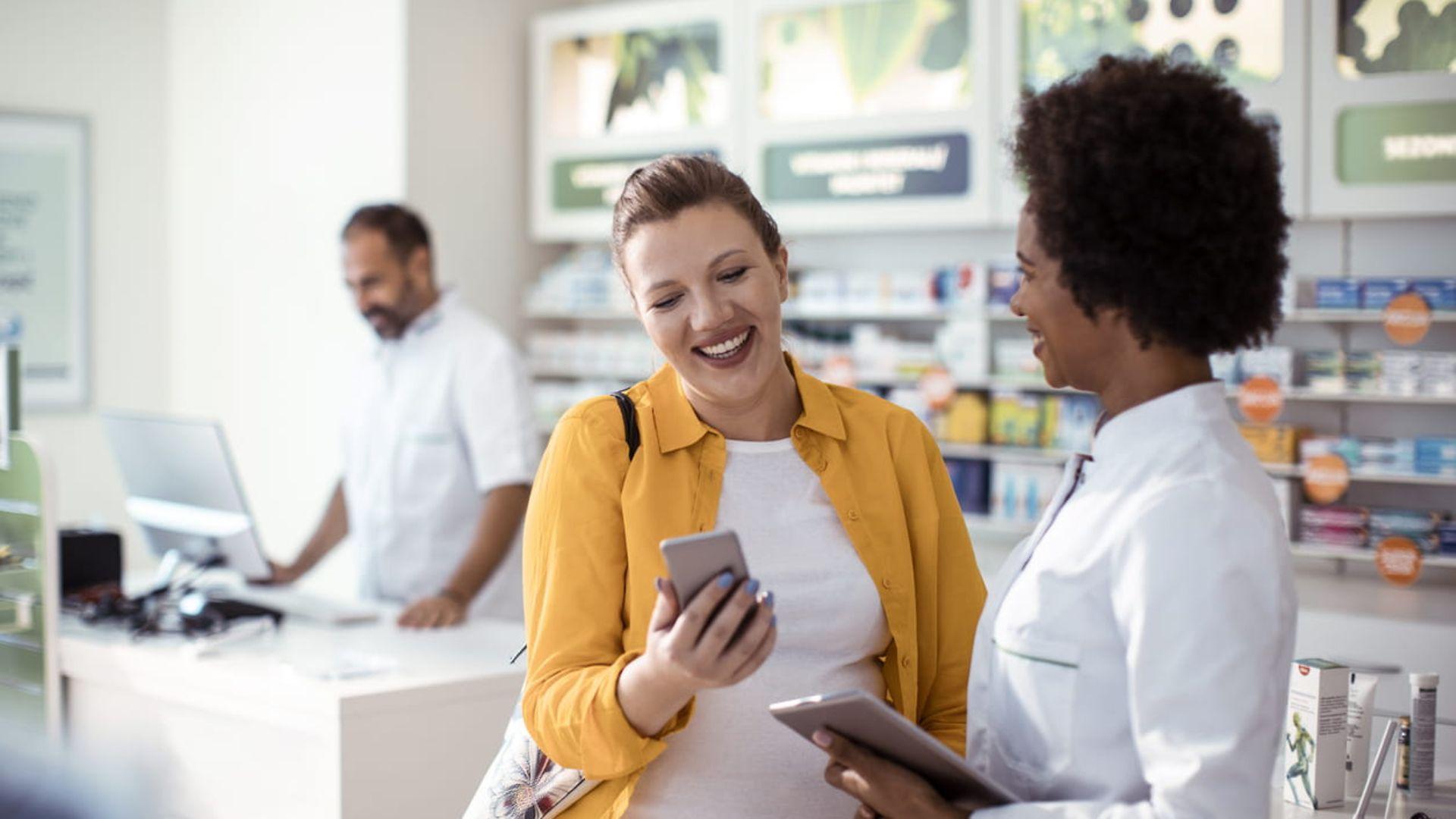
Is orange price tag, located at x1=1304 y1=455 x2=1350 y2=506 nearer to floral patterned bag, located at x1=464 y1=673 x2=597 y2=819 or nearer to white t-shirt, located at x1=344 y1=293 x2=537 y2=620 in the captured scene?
white t-shirt, located at x1=344 y1=293 x2=537 y2=620

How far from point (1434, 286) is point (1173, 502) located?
3.36 m

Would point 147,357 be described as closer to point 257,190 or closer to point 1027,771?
point 257,190

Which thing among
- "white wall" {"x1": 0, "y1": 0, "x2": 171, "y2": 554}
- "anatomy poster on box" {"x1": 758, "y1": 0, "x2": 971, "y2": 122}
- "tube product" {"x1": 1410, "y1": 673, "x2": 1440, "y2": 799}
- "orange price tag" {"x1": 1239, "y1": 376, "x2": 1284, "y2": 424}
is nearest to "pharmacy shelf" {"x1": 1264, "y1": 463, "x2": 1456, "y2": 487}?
"orange price tag" {"x1": 1239, "y1": 376, "x2": 1284, "y2": 424}

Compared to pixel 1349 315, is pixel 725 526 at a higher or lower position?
lower

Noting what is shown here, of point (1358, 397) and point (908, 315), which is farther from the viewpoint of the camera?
point (908, 315)

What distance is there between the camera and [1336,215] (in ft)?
13.6

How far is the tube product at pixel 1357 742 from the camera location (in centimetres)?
201

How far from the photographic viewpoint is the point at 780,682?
1.62m

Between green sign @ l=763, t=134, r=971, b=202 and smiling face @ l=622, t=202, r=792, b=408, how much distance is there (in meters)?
3.20

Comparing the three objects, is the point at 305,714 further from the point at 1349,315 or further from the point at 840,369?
the point at 1349,315

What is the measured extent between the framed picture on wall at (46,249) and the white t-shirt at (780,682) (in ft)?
15.8

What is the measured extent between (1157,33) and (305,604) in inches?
121

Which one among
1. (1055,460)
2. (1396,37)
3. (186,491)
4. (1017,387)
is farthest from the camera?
(1017,387)

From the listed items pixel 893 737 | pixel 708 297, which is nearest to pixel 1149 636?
pixel 893 737
